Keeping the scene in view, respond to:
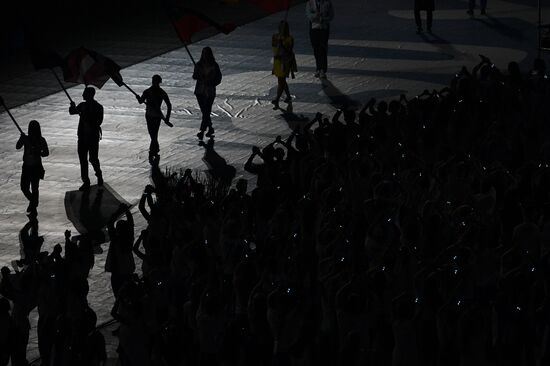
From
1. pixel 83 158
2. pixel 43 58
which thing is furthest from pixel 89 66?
pixel 83 158

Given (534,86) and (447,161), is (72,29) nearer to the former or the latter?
(534,86)

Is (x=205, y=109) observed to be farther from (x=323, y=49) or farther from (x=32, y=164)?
(x=323, y=49)

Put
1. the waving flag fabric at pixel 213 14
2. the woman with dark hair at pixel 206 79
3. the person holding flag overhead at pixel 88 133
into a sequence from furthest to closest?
the waving flag fabric at pixel 213 14 < the woman with dark hair at pixel 206 79 < the person holding flag overhead at pixel 88 133

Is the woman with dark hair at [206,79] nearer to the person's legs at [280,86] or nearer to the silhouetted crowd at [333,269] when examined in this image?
the person's legs at [280,86]

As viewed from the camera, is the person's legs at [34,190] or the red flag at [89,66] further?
the red flag at [89,66]

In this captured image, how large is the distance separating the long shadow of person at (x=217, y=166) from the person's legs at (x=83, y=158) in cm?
193

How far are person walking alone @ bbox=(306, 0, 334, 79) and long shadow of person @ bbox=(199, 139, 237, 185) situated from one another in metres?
5.07

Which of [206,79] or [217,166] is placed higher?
[206,79]

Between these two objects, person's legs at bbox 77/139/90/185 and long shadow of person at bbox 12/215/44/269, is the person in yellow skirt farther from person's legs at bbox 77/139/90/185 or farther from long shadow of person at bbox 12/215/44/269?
long shadow of person at bbox 12/215/44/269

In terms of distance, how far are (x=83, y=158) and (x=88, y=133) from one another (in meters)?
0.39

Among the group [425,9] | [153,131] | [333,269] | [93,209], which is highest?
[425,9]

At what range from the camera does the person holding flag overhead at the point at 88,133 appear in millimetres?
22641

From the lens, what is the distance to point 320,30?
29672mm

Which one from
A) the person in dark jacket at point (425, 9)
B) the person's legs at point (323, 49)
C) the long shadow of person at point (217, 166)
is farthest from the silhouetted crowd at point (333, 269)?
the person in dark jacket at point (425, 9)
